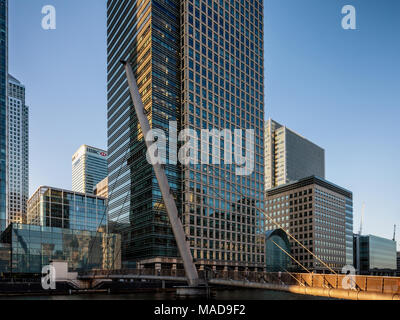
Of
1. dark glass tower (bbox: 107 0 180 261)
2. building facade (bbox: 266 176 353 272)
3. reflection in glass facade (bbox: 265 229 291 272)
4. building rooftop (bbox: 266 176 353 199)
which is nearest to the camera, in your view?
dark glass tower (bbox: 107 0 180 261)

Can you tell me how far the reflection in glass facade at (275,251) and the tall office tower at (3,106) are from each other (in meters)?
83.9

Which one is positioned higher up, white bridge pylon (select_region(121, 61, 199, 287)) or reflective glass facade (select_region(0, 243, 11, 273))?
white bridge pylon (select_region(121, 61, 199, 287))

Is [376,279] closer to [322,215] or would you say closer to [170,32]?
[170,32]

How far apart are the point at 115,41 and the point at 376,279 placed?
439 feet

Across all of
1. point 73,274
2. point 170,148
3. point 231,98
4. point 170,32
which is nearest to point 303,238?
point 231,98

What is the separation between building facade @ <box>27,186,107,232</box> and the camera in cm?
13875

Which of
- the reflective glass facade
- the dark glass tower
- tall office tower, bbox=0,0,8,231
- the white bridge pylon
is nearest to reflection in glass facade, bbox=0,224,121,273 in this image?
the reflective glass facade

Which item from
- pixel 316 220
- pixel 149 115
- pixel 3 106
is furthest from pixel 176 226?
pixel 316 220

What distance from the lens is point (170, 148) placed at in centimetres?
10619

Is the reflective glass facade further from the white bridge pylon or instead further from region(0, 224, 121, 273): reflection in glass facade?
the white bridge pylon

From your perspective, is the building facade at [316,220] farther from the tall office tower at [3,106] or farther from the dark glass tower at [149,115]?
the tall office tower at [3,106]

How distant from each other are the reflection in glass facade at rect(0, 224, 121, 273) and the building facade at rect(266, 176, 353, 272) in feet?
308

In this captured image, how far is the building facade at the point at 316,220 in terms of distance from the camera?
573 ft

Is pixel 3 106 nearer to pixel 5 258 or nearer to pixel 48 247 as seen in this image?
pixel 48 247
